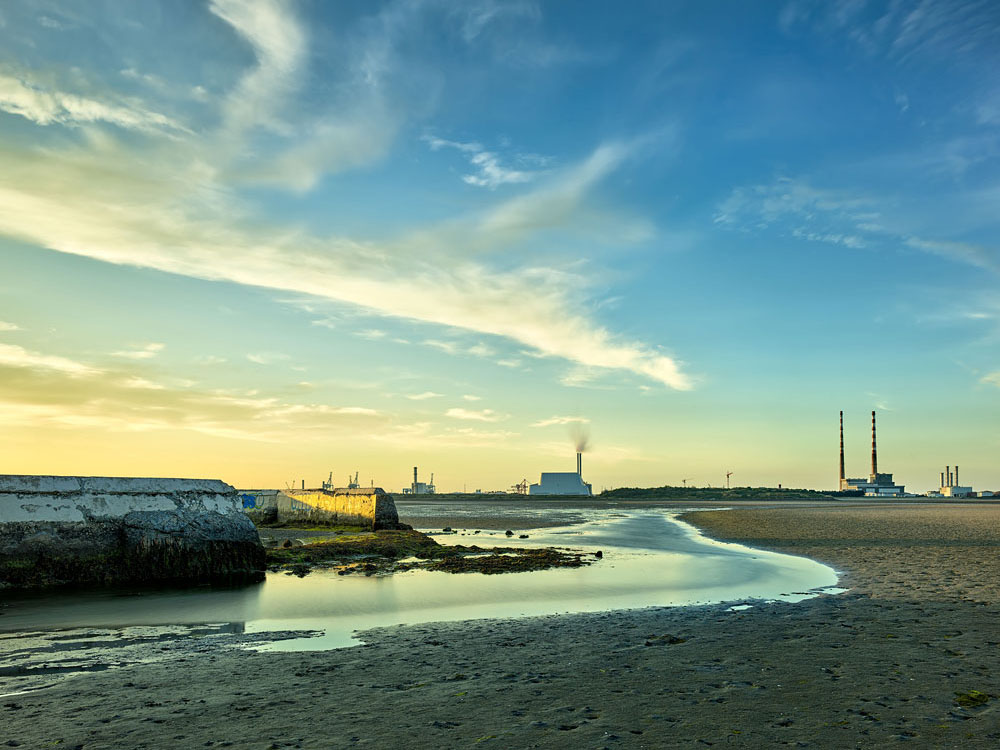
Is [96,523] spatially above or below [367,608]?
above

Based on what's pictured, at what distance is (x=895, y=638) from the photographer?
8.45 metres

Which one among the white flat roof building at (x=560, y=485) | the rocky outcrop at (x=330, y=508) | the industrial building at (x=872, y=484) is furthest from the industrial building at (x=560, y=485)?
the rocky outcrop at (x=330, y=508)

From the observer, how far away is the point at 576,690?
6.36 meters

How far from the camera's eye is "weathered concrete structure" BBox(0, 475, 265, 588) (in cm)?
1286

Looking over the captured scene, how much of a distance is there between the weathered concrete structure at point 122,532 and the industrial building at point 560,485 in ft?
453

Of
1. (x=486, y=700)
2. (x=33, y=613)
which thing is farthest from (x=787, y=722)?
→ (x=33, y=613)

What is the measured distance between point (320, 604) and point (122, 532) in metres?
5.22

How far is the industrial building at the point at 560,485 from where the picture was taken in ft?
497

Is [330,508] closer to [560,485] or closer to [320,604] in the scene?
[320,604]

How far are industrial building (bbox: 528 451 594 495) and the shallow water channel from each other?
439 feet

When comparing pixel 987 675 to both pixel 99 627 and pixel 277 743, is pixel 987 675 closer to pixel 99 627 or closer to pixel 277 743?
pixel 277 743

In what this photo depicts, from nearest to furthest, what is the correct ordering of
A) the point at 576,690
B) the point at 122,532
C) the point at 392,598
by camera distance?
the point at 576,690
the point at 392,598
the point at 122,532

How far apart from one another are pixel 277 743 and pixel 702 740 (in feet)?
10.2

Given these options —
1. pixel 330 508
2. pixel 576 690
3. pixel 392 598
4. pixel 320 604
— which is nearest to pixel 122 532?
pixel 320 604
